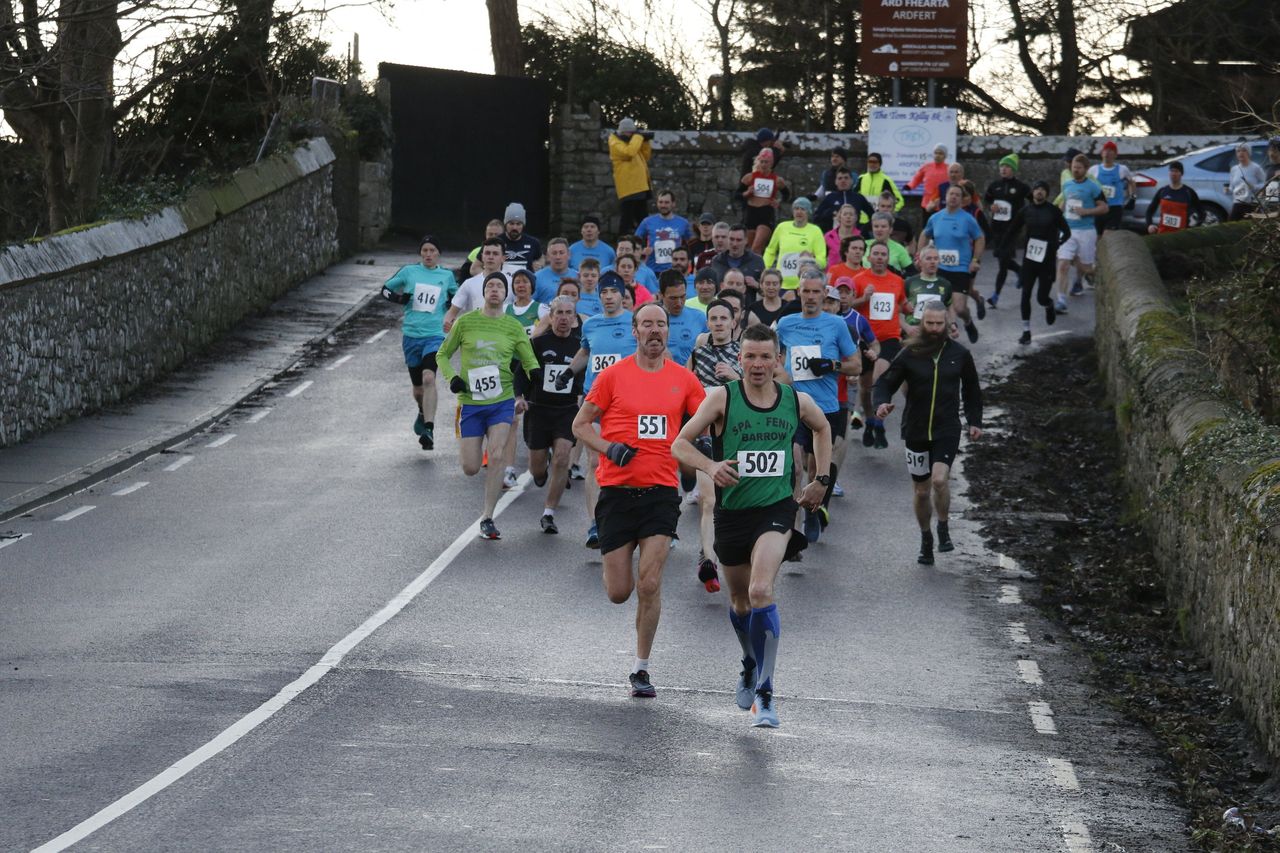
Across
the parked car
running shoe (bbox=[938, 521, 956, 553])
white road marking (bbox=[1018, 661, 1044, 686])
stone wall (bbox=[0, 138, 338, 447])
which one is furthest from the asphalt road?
the parked car

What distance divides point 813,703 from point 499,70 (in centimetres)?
2953

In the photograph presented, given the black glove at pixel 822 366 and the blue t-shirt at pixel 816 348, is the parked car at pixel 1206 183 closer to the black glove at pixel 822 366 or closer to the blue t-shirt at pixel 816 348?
the blue t-shirt at pixel 816 348

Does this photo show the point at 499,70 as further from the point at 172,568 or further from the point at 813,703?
the point at 813,703

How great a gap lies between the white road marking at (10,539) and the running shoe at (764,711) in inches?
305

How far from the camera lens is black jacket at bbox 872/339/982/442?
49.8 feet

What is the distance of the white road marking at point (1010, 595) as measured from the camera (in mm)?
13953

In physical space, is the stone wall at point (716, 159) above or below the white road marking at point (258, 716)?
above

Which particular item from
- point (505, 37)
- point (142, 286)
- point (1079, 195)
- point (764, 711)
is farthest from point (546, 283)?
point (505, 37)

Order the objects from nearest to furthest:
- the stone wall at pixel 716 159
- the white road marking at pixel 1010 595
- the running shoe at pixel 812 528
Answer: the white road marking at pixel 1010 595 → the running shoe at pixel 812 528 → the stone wall at pixel 716 159

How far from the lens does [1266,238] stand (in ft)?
51.0

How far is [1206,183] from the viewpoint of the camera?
31.0 metres

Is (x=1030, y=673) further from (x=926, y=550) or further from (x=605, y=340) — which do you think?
(x=605, y=340)

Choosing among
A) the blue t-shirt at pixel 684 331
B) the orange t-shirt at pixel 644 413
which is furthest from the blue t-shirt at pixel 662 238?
the orange t-shirt at pixel 644 413

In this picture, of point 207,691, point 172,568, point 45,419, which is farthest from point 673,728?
point 45,419
